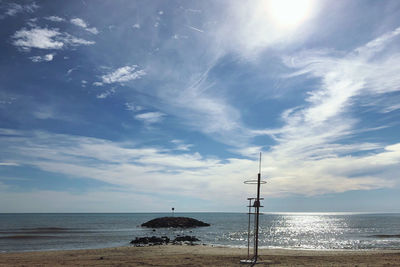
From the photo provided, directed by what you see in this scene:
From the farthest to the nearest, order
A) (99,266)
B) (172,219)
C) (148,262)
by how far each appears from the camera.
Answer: (172,219)
(148,262)
(99,266)

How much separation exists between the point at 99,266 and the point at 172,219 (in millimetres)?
73965

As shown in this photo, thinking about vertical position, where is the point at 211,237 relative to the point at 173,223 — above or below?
above

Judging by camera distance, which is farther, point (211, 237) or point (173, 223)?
point (173, 223)

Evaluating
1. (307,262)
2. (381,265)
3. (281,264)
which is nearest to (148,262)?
(281,264)

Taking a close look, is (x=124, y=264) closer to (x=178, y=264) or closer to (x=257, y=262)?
(x=178, y=264)

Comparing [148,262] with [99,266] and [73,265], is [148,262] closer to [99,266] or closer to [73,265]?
[99,266]

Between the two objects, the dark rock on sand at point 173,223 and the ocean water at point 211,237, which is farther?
the dark rock on sand at point 173,223

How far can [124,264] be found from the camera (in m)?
19.4

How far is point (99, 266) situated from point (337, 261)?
16631 millimetres

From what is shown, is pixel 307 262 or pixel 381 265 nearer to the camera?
pixel 381 265

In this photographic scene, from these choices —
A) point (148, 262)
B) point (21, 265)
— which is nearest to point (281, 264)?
point (148, 262)

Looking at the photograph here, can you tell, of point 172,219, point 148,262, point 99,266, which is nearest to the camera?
point 99,266

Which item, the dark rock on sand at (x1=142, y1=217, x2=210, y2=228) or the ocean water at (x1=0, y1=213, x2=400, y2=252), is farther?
the dark rock on sand at (x1=142, y1=217, x2=210, y2=228)

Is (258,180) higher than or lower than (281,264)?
higher
